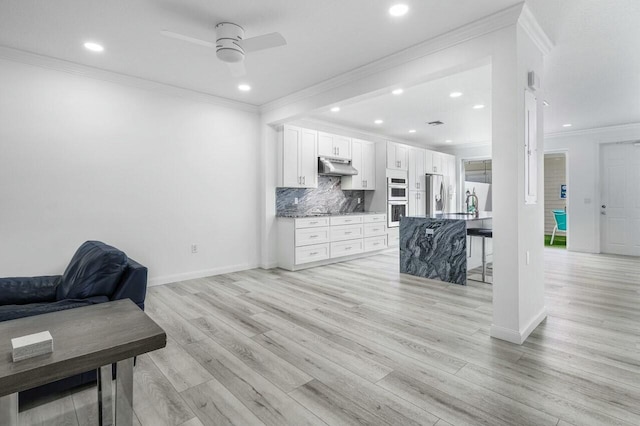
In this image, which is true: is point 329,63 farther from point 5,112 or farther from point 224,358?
point 5,112

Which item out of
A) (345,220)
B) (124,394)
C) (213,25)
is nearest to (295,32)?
(213,25)

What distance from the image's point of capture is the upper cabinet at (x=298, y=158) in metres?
5.47

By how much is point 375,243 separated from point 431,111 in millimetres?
2667

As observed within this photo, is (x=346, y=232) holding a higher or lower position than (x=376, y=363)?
higher

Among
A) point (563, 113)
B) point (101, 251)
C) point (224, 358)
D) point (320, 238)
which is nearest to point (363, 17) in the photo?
point (101, 251)

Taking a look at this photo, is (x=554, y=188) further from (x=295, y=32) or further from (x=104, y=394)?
(x=104, y=394)

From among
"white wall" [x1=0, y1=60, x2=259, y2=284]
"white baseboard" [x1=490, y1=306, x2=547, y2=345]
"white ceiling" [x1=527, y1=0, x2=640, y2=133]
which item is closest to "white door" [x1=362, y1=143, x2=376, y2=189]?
"white wall" [x1=0, y1=60, x2=259, y2=284]

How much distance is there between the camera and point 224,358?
7.93 ft

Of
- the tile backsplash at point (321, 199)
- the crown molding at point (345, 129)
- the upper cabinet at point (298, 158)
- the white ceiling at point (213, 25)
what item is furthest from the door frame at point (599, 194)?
the white ceiling at point (213, 25)

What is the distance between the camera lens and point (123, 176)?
409 centimetres

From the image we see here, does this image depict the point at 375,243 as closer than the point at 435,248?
No

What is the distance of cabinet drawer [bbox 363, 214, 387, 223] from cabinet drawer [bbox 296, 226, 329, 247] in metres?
1.09

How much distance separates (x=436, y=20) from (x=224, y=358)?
3230 mm

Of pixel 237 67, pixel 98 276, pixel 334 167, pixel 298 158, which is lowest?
pixel 98 276
